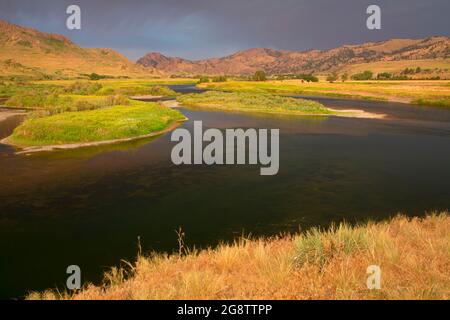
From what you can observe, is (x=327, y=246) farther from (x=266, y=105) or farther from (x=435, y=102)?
(x=435, y=102)

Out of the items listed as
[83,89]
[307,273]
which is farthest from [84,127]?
[83,89]

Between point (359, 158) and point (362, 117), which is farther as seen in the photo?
point (362, 117)

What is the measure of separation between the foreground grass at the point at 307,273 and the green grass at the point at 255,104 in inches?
2188

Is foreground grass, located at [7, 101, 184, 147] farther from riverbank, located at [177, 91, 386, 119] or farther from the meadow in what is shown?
riverbank, located at [177, 91, 386, 119]

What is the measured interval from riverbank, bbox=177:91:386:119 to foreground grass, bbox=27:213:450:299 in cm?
5382

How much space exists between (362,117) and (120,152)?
41.8 meters

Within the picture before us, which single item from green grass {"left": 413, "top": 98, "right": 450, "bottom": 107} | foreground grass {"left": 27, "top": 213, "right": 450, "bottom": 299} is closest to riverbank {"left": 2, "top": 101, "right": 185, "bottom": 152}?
foreground grass {"left": 27, "top": 213, "right": 450, "bottom": 299}

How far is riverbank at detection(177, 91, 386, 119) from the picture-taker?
6309 centimetres

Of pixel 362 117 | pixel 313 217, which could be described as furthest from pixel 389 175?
pixel 362 117

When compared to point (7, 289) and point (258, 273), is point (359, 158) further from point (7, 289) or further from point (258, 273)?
point (7, 289)

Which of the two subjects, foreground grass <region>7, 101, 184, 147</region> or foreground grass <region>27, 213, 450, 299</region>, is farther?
foreground grass <region>7, 101, 184, 147</region>

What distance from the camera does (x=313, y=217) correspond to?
57.5 ft

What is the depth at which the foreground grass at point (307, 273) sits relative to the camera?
730cm

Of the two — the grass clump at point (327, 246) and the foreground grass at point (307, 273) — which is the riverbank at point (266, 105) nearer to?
the grass clump at point (327, 246)
